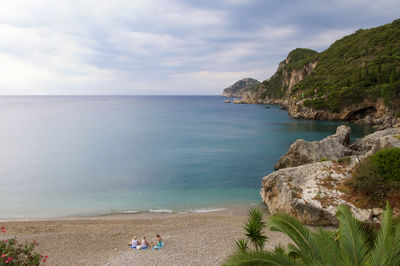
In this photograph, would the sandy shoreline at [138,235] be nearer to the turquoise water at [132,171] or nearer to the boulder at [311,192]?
the turquoise water at [132,171]

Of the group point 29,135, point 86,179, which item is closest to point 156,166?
point 86,179

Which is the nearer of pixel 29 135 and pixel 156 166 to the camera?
pixel 156 166

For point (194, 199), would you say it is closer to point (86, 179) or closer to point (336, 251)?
point (86, 179)

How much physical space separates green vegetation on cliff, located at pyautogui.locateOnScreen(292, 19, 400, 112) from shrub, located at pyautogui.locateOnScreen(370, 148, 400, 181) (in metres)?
48.8

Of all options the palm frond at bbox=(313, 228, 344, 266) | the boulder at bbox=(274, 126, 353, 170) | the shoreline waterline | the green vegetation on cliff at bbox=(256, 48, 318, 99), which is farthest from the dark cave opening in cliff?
the green vegetation on cliff at bbox=(256, 48, 318, 99)

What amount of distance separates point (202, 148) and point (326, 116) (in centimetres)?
4456

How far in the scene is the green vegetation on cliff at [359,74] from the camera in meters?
61.1

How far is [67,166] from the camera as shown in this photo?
32.0 metres

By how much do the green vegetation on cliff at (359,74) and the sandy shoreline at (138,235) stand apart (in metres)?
55.7

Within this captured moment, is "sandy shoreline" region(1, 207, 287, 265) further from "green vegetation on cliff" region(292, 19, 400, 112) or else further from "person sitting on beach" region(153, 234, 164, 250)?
"green vegetation on cliff" region(292, 19, 400, 112)

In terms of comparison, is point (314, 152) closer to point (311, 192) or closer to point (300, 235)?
point (311, 192)

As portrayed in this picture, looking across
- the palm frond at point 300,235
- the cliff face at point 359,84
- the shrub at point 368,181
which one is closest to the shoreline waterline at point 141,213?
the shrub at point 368,181

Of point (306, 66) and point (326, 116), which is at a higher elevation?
point (306, 66)

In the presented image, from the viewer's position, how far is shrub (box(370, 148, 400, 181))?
45.3 ft
